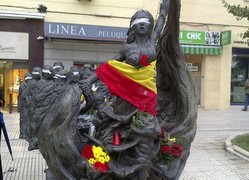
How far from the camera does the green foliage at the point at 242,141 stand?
779 centimetres

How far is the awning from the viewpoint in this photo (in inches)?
624

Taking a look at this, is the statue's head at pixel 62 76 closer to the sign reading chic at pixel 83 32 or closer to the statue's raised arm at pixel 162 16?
the statue's raised arm at pixel 162 16

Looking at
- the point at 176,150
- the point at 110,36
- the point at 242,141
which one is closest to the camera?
the point at 176,150

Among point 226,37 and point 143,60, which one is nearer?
point 143,60

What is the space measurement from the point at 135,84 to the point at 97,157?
79 centimetres

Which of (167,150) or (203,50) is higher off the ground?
(203,50)

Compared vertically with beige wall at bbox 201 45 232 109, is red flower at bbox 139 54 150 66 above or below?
above

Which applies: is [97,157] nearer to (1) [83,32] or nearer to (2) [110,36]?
(1) [83,32]

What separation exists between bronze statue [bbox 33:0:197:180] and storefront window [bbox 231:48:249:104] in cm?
1424

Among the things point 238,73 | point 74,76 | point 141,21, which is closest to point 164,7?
point 141,21

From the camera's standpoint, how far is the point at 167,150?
Result: 3705 millimetres

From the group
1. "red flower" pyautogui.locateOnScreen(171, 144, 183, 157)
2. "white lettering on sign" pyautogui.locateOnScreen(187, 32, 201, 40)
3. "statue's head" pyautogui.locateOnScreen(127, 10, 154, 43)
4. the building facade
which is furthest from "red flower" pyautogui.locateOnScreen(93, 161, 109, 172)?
"white lettering on sign" pyautogui.locateOnScreen(187, 32, 201, 40)

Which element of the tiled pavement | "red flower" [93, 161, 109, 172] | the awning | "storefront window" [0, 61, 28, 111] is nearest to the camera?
"red flower" [93, 161, 109, 172]

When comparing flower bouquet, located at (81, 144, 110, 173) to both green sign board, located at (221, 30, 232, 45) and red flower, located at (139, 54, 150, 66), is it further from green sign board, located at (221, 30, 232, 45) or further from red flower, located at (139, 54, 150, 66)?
green sign board, located at (221, 30, 232, 45)
